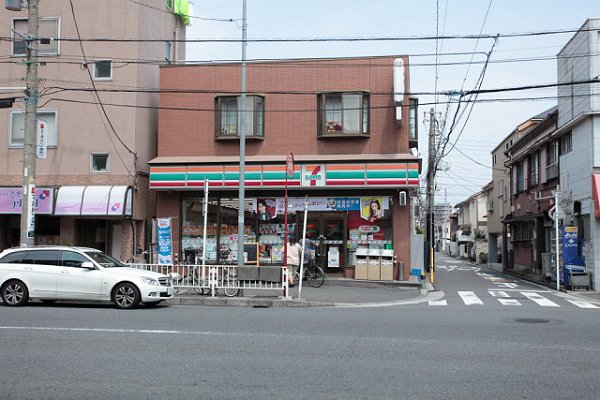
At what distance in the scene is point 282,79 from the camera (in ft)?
71.5

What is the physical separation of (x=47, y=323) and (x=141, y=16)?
47.5 ft

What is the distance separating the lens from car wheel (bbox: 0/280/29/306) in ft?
47.0

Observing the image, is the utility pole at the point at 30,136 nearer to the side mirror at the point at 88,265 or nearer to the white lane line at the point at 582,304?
the side mirror at the point at 88,265

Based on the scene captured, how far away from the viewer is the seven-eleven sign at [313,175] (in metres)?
20.4

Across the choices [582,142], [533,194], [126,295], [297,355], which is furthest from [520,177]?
[297,355]

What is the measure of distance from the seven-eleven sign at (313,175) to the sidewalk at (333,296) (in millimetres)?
3438

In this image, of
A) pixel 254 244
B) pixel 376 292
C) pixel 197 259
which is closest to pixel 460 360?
pixel 376 292

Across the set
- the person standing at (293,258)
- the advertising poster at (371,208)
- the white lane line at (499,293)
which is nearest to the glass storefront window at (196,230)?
the person standing at (293,258)

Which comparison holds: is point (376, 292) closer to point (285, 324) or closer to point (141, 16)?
point (285, 324)

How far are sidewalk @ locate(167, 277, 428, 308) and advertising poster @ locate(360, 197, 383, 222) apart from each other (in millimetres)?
2352

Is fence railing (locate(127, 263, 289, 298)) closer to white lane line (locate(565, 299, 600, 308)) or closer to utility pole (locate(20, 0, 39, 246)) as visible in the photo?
utility pole (locate(20, 0, 39, 246))

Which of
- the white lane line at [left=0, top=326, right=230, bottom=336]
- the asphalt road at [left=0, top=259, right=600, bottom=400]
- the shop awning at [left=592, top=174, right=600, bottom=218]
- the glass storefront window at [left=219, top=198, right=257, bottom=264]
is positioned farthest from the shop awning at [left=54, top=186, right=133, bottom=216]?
the shop awning at [left=592, top=174, right=600, bottom=218]

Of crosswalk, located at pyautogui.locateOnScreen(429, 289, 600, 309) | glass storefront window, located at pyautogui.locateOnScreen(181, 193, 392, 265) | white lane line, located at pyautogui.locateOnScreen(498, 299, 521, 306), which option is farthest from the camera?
glass storefront window, located at pyautogui.locateOnScreen(181, 193, 392, 265)

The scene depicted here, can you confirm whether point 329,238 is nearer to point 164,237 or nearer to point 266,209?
point 266,209
